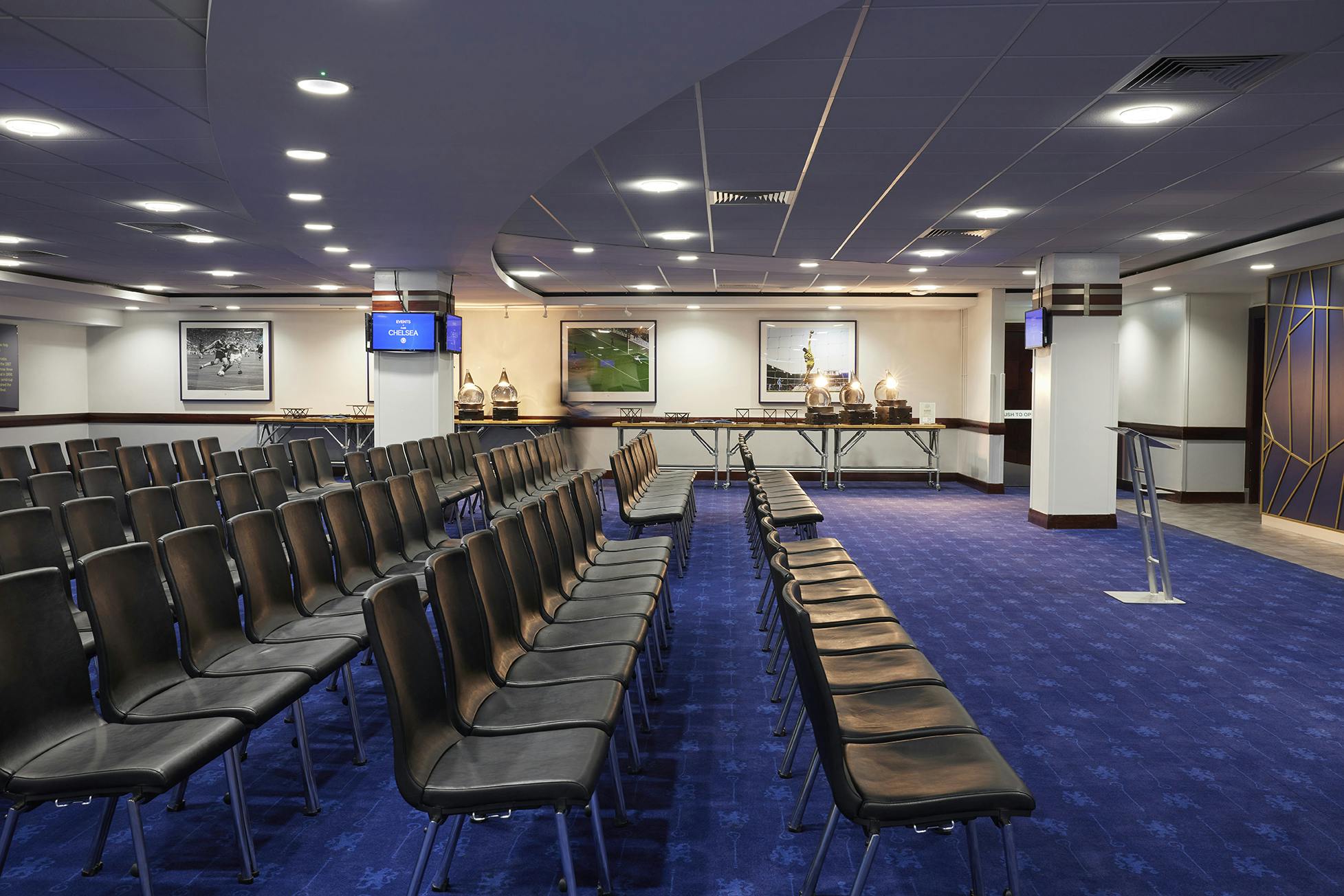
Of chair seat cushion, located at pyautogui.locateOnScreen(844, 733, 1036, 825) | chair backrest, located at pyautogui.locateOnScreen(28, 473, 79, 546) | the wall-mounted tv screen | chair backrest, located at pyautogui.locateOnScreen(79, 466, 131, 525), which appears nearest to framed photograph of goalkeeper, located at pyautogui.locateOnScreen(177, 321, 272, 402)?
the wall-mounted tv screen

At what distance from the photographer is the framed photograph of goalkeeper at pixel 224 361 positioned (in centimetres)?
1549

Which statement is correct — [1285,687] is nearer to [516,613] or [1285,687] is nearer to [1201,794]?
[1201,794]

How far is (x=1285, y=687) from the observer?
4.57 meters

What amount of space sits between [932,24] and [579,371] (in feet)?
38.3

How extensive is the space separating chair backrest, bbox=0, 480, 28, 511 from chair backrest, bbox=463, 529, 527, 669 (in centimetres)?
311

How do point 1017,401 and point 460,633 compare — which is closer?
point 460,633

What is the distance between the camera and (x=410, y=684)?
2.46 meters

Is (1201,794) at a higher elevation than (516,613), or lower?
lower

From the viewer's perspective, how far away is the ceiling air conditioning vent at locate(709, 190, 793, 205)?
6660mm

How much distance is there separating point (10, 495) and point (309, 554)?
2053mm

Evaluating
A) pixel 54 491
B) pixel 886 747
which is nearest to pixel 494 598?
pixel 886 747

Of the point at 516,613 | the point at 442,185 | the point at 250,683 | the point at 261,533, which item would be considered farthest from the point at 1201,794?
the point at 442,185

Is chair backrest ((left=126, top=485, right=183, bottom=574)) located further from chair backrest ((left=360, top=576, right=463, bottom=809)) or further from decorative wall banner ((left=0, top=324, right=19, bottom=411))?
decorative wall banner ((left=0, top=324, right=19, bottom=411))

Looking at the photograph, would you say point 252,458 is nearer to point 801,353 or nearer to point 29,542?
point 29,542
